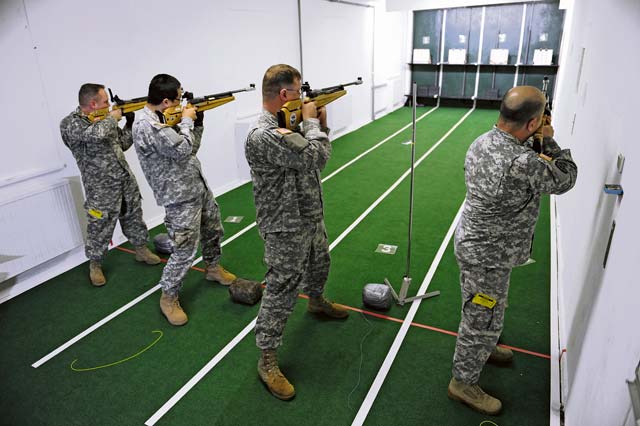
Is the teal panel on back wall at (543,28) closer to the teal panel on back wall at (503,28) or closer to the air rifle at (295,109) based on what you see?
the teal panel on back wall at (503,28)

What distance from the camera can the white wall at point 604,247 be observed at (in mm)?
1717

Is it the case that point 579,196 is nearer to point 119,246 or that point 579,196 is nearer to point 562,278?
point 562,278

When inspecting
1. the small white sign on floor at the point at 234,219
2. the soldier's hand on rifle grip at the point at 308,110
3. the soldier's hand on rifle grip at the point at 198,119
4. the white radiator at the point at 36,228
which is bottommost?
the small white sign on floor at the point at 234,219

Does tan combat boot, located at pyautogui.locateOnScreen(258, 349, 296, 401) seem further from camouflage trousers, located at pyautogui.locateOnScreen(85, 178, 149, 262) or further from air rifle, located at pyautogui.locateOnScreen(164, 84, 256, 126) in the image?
camouflage trousers, located at pyautogui.locateOnScreen(85, 178, 149, 262)

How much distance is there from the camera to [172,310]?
3.78 meters

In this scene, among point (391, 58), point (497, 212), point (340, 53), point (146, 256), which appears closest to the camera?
point (497, 212)

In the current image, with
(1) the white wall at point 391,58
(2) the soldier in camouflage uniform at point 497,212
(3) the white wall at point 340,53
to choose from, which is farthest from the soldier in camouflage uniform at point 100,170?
(1) the white wall at point 391,58

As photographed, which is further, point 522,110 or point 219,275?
point 219,275

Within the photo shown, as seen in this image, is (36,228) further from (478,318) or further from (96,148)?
(478,318)

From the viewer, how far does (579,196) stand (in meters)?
3.61

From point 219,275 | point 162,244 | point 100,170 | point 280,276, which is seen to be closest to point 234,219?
point 162,244

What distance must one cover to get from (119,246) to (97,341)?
187cm

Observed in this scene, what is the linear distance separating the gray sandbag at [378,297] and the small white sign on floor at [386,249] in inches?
42.2

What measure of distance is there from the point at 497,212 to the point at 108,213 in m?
3.66
